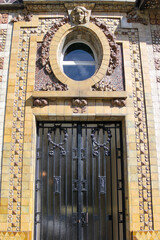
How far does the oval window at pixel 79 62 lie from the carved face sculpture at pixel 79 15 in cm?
71

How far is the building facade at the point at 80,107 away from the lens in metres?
6.60

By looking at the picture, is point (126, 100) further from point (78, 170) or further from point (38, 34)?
point (38, 34)

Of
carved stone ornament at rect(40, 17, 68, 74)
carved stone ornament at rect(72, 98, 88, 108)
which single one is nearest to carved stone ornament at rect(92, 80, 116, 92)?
carved stone ornament at rect(72, 98, 88, 108)

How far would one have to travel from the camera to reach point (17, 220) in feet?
20.9

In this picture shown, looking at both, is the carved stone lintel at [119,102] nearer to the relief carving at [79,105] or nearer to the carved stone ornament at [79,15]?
the relief carving at [79,105]

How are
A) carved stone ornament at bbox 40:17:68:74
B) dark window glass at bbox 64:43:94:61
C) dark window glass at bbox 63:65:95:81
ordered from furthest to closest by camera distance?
dark window glass at bbox 64:43:94:61, dark window glass at bbox 63:65:95:81, carved stone ornament at bbox 40:17:68:74

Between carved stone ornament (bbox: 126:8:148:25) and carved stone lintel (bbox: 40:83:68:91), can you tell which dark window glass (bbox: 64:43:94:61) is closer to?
carved stone lintel (bbox: 40:83:68:91)

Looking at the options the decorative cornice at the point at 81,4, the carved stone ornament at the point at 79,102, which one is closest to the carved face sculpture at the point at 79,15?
the decorative cornice at the point at 81,4

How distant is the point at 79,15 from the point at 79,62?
55.3 inches

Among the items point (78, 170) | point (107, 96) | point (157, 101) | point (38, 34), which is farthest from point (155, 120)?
point (38, 34)

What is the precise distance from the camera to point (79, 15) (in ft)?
25.5

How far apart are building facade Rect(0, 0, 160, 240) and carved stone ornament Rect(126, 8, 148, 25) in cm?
3

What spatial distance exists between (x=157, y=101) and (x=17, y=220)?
4.94 metres

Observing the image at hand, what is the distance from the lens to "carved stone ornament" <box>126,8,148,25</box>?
314 inches
